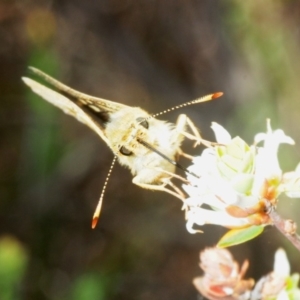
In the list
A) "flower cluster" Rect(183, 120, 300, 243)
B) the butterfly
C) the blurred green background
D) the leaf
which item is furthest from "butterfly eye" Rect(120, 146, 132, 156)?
the blurred green background

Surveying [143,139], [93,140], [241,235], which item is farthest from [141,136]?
[93,140]

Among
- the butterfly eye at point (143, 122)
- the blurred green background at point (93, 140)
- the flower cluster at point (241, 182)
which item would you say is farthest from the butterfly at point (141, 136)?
the blurred green background at point (93, 140)

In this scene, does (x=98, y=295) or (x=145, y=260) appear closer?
(x=98, y=295)

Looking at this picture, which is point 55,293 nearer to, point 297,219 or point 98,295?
point 98,295

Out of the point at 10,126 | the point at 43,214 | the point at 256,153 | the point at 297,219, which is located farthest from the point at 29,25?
the point at 256,153

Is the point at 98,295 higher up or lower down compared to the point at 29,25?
lower down

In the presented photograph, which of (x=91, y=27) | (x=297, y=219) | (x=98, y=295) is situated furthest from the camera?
(x=91, y=27)

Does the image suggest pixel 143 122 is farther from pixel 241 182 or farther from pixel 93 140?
pixel 93 140
